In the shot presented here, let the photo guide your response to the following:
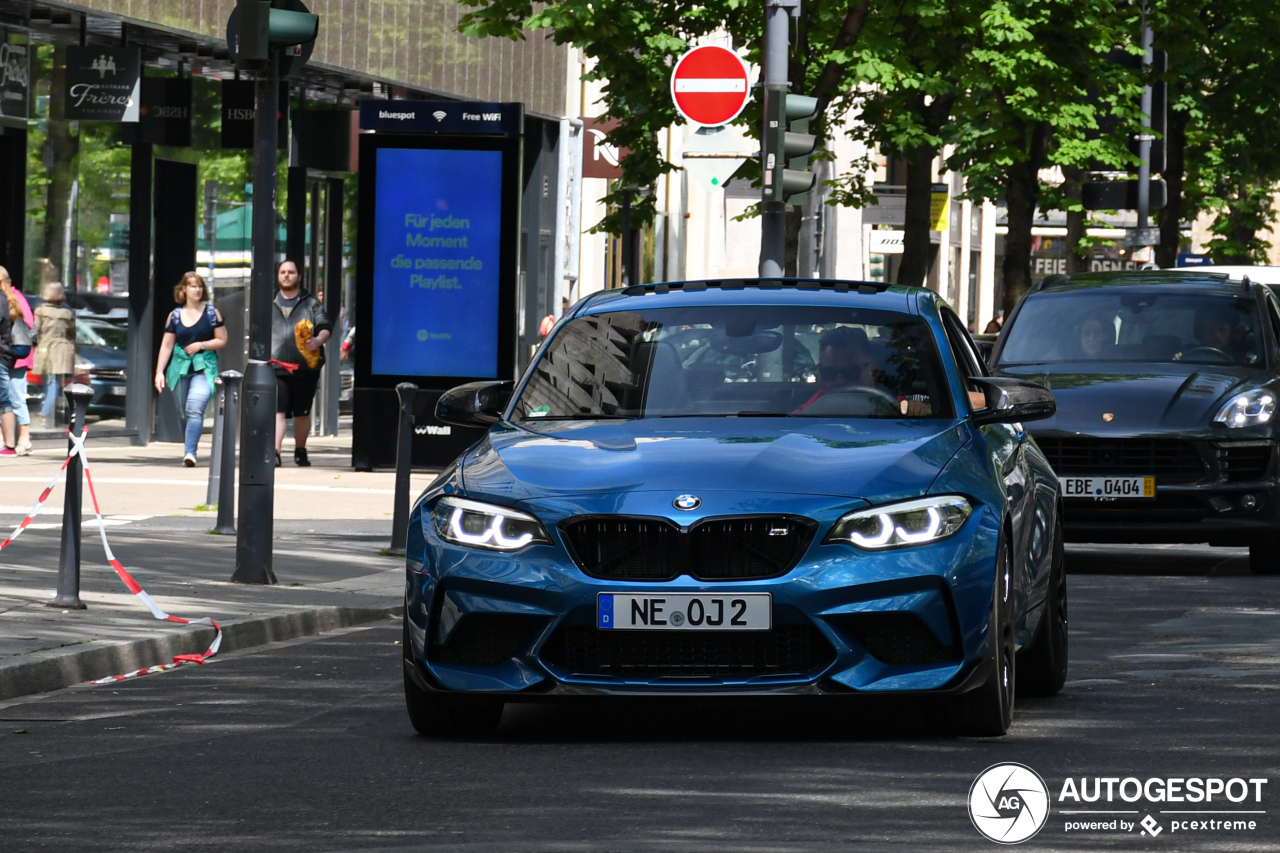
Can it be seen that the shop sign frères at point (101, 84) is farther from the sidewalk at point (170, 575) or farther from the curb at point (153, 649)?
the curb at point (153, 649)

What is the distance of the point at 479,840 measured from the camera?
6.07 metres

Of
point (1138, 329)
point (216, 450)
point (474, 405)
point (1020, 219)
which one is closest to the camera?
point (474, 405)

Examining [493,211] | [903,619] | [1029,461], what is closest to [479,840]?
[903,619]

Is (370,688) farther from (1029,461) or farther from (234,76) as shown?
(234,76)

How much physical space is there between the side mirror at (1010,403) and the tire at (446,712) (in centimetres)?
189

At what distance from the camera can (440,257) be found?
21750 millimetres

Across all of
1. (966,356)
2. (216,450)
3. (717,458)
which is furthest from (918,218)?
(717,458)

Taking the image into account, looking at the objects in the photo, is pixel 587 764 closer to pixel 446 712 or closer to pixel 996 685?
pixel 446 712

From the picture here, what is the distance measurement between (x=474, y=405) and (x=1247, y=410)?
6651 mm

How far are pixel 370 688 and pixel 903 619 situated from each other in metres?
2.58

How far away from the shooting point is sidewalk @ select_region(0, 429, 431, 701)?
396 inches

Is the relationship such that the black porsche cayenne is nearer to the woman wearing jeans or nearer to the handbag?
the woman wearing jeans

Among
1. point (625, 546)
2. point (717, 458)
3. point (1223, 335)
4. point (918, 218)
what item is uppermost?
point (918, 218)

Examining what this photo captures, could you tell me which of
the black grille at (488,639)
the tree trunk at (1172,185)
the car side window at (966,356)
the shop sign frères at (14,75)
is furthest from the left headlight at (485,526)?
the tree trunk at (1172,185)
